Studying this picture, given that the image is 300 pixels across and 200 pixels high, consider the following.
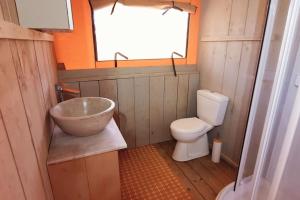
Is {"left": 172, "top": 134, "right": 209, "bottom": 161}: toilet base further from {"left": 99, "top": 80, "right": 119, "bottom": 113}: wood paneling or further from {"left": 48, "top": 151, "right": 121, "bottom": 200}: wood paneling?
{"left": 48, "top": 151, "right": 121, "bottom": 200}: wood paneling

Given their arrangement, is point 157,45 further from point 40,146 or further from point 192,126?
point 40,146

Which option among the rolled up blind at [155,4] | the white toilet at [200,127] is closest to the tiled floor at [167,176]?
the white toilet at [200,127]

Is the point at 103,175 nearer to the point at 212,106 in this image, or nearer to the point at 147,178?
the point at 147,178

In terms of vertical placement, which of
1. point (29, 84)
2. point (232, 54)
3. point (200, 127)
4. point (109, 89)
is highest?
point (232, 54)

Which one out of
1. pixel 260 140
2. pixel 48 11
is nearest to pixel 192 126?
pixel 260 140

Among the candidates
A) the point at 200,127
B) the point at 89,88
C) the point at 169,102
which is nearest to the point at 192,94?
the point at 169,102

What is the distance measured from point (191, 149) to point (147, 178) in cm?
64

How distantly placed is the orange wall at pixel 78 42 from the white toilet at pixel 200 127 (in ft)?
4.08

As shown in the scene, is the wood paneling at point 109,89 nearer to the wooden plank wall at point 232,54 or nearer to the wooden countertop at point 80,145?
the wooden countertop at point 80,145

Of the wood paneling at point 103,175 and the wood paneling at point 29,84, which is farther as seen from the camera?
the wood paneling at point 103,175

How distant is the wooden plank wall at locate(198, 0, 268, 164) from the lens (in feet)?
5.38

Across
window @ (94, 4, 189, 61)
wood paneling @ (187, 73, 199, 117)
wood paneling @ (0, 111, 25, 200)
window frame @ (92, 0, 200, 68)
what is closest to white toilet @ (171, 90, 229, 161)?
wood paneling @ (187, 73, 199, 117)

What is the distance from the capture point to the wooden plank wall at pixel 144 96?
6.49 ft

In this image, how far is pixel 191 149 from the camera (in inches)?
84.0
